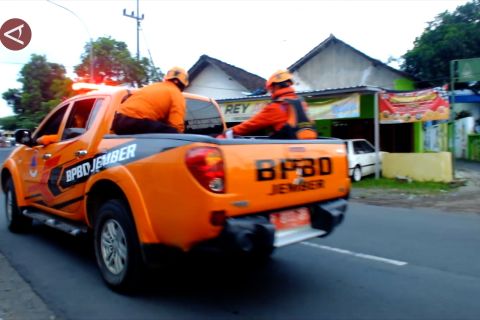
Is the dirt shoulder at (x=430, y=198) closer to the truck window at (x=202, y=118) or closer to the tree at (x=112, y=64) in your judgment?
the truck window at (x=202, y=118)

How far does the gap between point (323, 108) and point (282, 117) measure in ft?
34.4

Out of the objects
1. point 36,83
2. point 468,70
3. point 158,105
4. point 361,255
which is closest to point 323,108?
point 468,70

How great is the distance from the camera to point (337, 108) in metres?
14.3

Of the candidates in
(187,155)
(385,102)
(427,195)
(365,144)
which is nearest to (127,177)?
(187,155)

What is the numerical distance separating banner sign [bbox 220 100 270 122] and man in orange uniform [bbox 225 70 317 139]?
37.7ft

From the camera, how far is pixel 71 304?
379 centimetres

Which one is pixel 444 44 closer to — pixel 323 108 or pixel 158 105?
pixel 323 108

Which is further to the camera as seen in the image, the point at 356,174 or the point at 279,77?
the point at 356,174

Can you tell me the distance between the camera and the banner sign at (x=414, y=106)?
12844mm

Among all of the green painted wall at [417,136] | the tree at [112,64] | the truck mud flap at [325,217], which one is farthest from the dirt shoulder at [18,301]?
the tree at [112,64]

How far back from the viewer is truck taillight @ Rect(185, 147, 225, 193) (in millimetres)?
3236

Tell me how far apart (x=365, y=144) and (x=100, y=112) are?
38.6ft

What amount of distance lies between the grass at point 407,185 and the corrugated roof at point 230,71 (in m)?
13.1

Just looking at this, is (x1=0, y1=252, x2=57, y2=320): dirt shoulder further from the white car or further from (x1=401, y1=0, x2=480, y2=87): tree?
(x1=401, y1=0, x2=480, y2=87): tree
